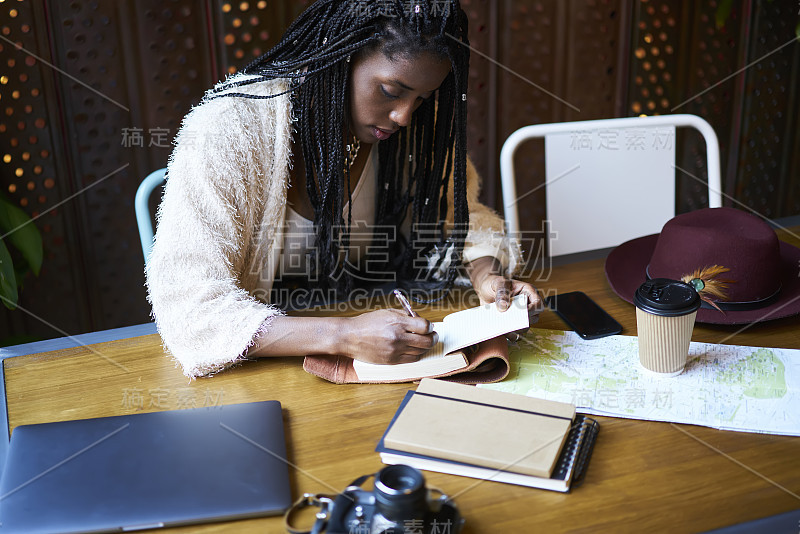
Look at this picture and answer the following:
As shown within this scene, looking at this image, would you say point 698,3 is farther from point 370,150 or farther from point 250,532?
point 250,532

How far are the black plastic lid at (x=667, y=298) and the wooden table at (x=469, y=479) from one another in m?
0.16

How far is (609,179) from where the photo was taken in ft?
5.71

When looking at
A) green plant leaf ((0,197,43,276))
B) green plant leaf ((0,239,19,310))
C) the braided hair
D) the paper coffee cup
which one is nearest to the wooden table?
the paper coffee cup

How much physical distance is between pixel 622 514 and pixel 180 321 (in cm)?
73

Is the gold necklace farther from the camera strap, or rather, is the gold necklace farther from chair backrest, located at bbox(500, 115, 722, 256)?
the camera strap

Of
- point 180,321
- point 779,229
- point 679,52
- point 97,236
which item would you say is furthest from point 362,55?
point 679,52

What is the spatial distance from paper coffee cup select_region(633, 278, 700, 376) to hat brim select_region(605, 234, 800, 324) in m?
0.18

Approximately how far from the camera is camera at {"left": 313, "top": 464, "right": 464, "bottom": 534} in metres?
0.76

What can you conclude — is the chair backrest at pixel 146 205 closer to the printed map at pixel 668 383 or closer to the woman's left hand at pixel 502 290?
the woman's left hand at pixel 502 290

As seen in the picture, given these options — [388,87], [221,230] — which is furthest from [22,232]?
[388,87]

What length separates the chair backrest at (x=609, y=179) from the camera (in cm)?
169

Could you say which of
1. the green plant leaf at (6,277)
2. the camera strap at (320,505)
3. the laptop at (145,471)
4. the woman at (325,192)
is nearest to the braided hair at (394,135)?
the woman at (325,192)

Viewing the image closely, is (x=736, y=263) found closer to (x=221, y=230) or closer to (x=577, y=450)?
(x=577, y=450)

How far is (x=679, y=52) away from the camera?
2850 millimetres
